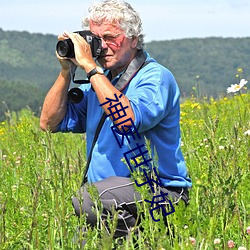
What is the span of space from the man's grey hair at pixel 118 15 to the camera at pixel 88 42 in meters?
0.11

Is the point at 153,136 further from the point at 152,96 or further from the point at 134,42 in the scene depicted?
the point at 134,42

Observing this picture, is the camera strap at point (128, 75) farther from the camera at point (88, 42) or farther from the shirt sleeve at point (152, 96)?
the camera at point (88, 42)

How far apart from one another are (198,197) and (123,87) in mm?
866

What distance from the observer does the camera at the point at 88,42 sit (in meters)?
3.43

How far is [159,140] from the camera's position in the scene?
3.50 meters

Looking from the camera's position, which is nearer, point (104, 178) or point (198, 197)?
point (198, 197)

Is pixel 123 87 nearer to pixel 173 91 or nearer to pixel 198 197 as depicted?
pixel 173 91

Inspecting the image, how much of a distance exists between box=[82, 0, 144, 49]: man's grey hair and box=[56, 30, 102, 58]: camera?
11cm

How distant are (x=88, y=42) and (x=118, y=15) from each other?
0.25 metres

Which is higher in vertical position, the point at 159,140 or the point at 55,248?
the point at 159,140

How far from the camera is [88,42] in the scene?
3.42 metres

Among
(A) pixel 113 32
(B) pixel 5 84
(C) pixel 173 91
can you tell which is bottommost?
(B) pixel 5 84

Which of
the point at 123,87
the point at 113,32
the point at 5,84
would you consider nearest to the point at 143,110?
the point at 123,87

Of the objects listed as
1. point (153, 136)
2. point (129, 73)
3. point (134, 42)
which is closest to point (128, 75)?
point (129, 73)
